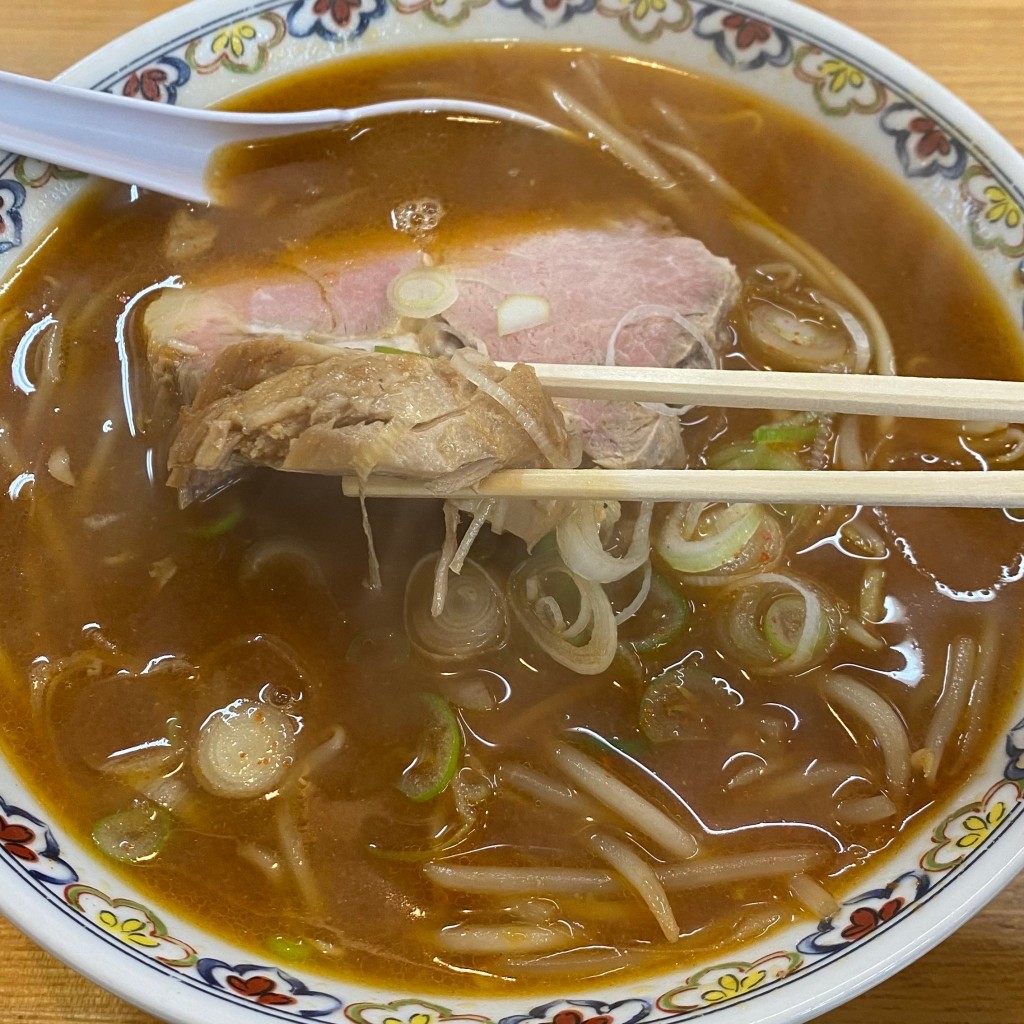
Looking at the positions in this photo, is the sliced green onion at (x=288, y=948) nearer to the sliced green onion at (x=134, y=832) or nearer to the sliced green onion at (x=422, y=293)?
the sliced green onion at (x=134, y=832)

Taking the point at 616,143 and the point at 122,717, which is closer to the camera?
the point at 122,717

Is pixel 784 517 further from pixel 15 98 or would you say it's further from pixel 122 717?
pixel 15 98

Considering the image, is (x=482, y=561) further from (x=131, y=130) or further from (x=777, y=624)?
(x=131, y=130)

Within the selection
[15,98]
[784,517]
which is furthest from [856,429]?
[15,98]

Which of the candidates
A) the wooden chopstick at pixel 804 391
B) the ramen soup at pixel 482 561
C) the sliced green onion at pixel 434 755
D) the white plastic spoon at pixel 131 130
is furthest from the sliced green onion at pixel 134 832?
the white plastic spoon at pixel 131 130

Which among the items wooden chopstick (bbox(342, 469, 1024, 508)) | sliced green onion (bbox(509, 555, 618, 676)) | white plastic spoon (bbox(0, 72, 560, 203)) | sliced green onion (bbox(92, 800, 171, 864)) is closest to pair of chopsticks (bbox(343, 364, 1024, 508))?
wooden chopstick (bbox(342, 469, 1024, 508))
